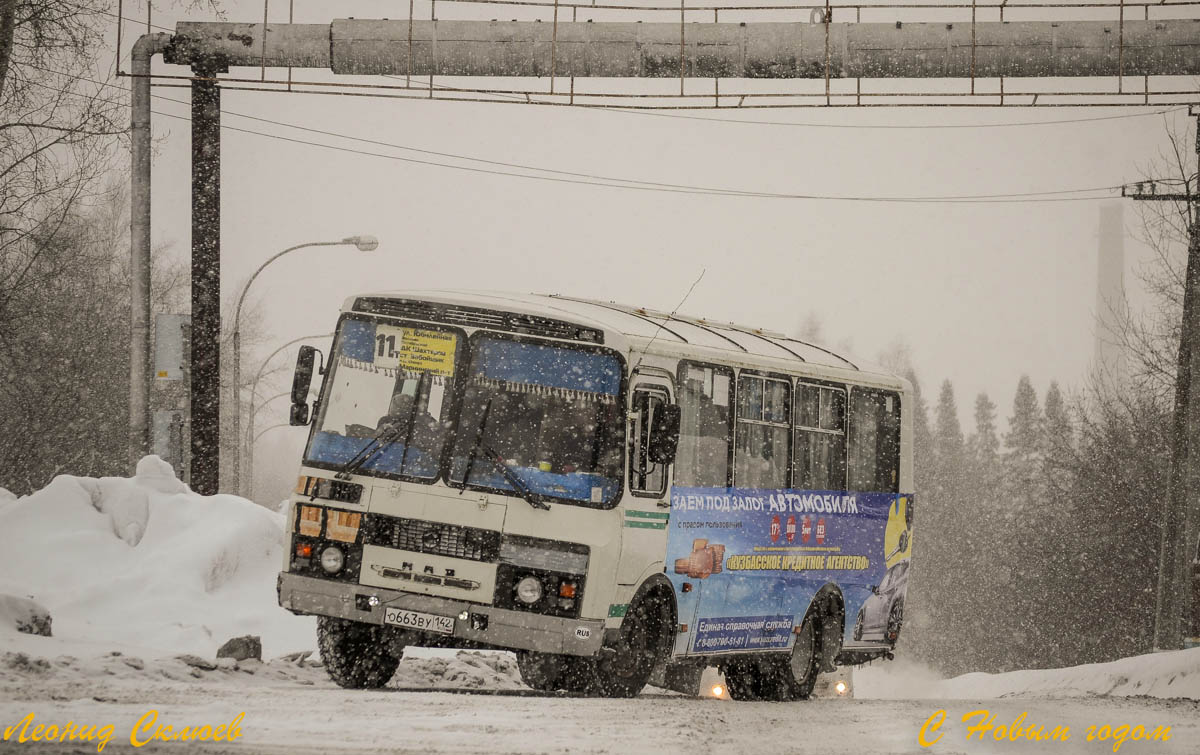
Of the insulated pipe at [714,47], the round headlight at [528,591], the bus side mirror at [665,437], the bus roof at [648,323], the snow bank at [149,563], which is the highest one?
the insulated pipe at [714,47]

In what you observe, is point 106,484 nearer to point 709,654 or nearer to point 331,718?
point 709,654

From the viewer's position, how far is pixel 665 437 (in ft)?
42.1

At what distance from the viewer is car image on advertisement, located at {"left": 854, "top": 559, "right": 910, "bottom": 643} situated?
17.9 metres

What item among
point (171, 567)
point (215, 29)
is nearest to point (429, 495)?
point (171, 567)

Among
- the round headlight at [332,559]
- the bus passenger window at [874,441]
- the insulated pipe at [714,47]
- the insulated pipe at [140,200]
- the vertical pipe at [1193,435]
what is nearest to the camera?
the round headlight at [332,559]

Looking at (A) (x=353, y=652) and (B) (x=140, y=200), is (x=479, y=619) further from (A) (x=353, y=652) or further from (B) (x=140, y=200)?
(B) (x=140, y=200)

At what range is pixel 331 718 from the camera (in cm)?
1016

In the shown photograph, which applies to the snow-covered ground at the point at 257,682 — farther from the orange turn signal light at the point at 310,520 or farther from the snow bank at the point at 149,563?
the orange turn signal light at the point at 310,520

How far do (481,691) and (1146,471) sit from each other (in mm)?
35257

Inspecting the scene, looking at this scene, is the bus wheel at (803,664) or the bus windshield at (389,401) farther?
the bus wheel at (803,664)

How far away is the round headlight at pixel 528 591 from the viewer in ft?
40.4

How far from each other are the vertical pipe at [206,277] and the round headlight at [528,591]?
12.2m

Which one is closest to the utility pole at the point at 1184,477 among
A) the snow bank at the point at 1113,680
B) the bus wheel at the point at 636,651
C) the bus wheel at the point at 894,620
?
the snow bank at the point at 1113,680

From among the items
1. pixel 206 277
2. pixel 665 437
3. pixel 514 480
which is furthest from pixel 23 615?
pixel 206 277
